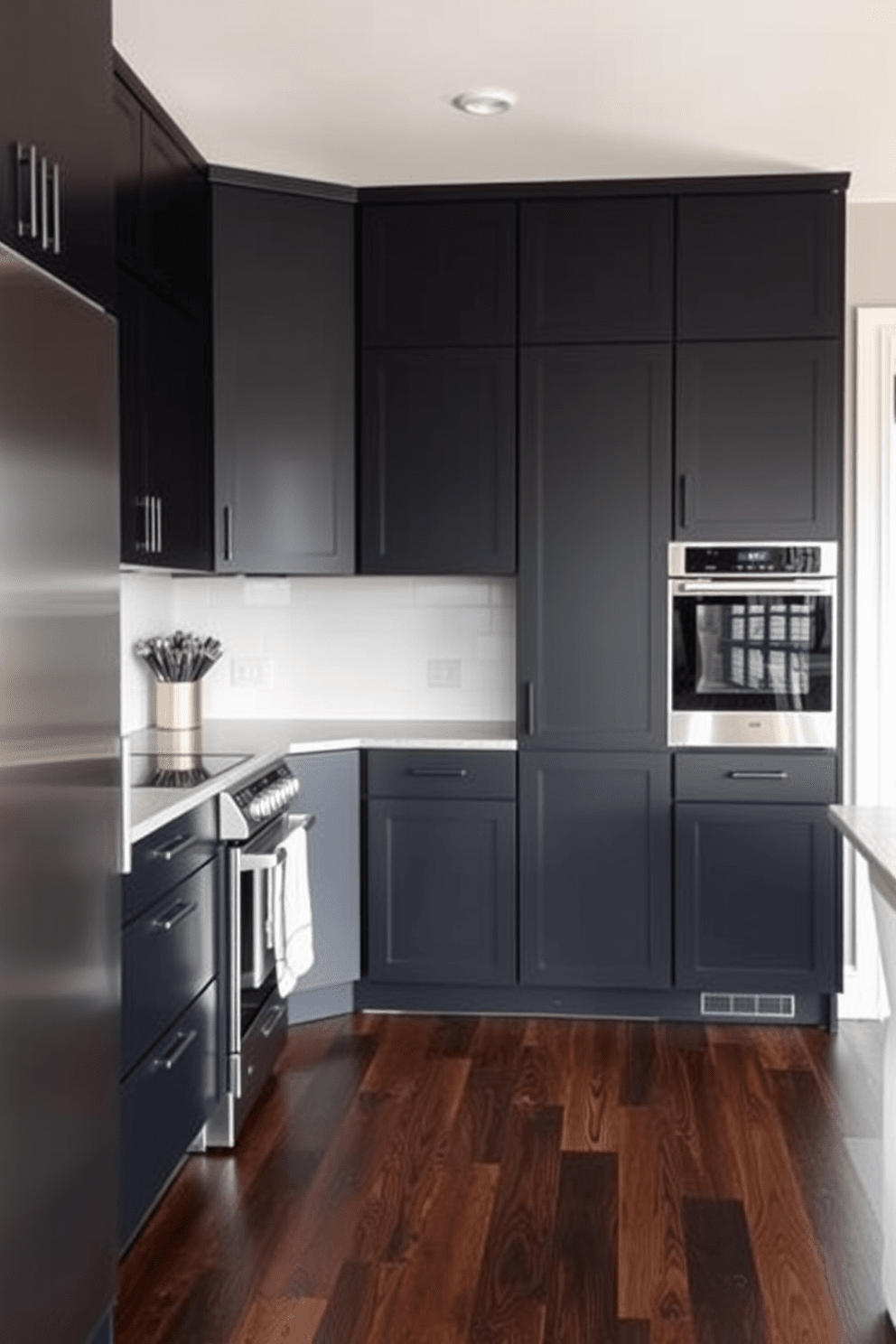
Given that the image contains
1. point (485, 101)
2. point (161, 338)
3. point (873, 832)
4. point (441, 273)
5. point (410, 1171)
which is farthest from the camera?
point (441, 273)

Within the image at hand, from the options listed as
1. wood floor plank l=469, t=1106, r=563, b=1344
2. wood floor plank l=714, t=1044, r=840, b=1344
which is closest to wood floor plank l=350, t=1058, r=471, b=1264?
wood floor plank l=469, t=1106, r=563, b=1344

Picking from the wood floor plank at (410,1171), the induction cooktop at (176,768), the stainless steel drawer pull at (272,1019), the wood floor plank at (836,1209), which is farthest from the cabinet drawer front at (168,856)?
the wood floor plank at (836,1209)

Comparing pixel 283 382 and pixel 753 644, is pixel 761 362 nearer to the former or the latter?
pixel 753 644

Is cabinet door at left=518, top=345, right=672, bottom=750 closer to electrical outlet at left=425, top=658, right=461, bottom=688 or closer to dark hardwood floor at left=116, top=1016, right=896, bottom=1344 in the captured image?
electrical outlet at left=425, top=658, right=461, bottom=688

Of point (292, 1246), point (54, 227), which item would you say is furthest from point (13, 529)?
point (292, 1246)

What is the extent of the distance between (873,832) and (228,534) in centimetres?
247

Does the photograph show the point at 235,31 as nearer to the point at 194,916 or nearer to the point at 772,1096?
the point at 194,916

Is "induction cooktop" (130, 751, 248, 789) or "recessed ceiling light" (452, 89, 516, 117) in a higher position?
"recessed ceiling light" (452, 89, 516, 117)

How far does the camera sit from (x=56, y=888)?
2.07m

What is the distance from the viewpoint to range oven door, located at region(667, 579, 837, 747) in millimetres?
4359

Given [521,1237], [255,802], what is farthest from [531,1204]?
[255,802]

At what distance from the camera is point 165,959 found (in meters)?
2.95

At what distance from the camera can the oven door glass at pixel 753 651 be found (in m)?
4.36

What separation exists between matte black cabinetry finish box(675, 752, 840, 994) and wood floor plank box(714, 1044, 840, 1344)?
1.33ft
